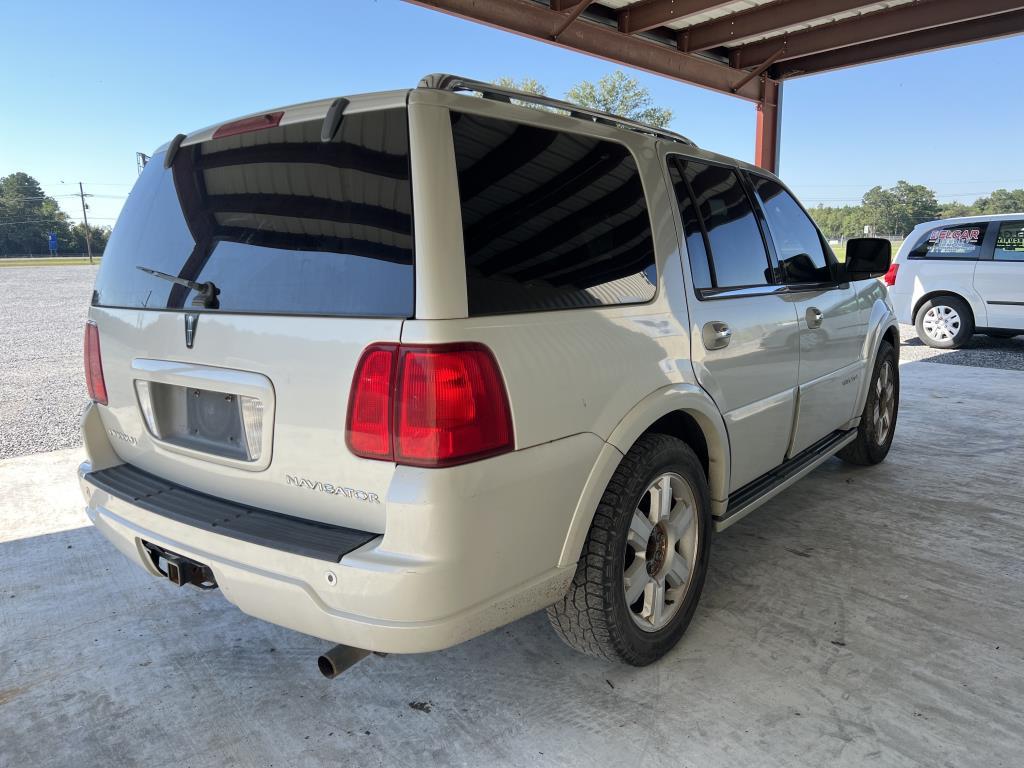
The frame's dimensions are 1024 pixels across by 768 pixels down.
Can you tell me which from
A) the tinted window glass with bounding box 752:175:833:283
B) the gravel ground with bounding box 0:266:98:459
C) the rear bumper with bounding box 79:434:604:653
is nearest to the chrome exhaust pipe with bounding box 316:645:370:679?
the rear bumper with bounding box 79:434:604:653

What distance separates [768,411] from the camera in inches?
120

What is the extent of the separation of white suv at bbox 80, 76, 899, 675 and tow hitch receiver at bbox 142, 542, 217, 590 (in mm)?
14

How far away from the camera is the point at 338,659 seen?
1.85 metres

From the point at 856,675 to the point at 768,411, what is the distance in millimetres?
1101

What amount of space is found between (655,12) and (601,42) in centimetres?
64

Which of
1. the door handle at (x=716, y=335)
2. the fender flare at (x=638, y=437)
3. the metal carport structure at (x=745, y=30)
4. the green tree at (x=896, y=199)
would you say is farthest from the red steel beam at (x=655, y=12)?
the green tree at (x=896, y=199)

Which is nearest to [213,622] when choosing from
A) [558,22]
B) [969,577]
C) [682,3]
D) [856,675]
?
[856,675]

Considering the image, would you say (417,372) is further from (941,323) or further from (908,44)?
(941,323)

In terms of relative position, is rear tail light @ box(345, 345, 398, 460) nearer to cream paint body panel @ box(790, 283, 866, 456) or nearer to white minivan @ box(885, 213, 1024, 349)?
cream paint body panel @ box(790, 283, 866, 456)

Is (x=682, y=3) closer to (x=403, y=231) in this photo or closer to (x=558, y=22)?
(x=558, y=22)

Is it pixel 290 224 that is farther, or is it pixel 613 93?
pixel 613 93

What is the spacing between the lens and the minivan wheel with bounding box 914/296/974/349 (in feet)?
32.4

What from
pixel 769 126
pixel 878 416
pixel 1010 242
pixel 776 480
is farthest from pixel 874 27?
pixel 776 480

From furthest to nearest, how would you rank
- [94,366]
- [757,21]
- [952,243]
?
[952,243], [757,21], [94,366]
